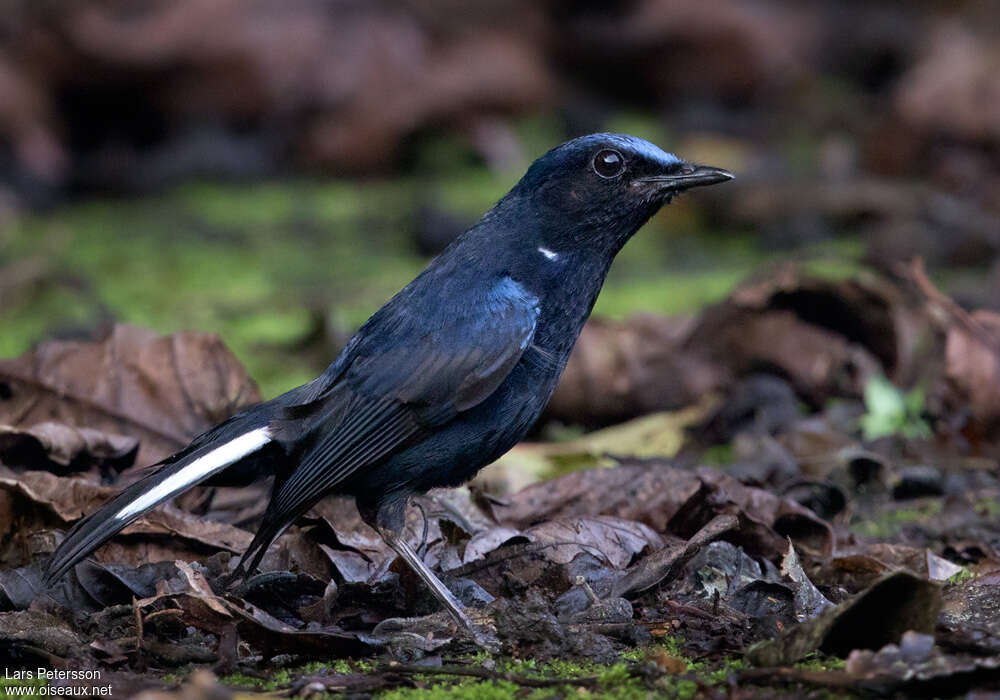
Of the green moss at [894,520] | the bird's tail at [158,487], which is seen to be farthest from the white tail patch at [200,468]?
the green moss at [894,520]

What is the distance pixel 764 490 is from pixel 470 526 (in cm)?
97

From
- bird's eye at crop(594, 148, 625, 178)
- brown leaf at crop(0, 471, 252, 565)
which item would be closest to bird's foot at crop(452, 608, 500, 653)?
brown leaf at crop(0, 471, 252, 565)

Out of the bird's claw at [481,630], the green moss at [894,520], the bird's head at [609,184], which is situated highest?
the bird's head at [609,184]

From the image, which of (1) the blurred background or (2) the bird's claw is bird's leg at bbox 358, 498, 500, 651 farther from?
(1) the blurred background

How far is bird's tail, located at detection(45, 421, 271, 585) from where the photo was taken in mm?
3037

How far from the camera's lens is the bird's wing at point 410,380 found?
3.35 m

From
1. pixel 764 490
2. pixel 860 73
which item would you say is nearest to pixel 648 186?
pixel 764 490

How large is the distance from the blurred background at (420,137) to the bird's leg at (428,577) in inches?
126

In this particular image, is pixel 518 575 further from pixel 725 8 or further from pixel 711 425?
pixel 725 8

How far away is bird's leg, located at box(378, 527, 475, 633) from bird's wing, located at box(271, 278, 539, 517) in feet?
0.71

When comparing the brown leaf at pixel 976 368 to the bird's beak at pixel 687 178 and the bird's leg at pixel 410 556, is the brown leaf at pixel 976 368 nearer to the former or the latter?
the bird's beak at pixel 687 178

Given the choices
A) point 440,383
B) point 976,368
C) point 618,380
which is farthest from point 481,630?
point 976,368

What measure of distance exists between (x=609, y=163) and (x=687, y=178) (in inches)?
9.4

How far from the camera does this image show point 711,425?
514 cm
